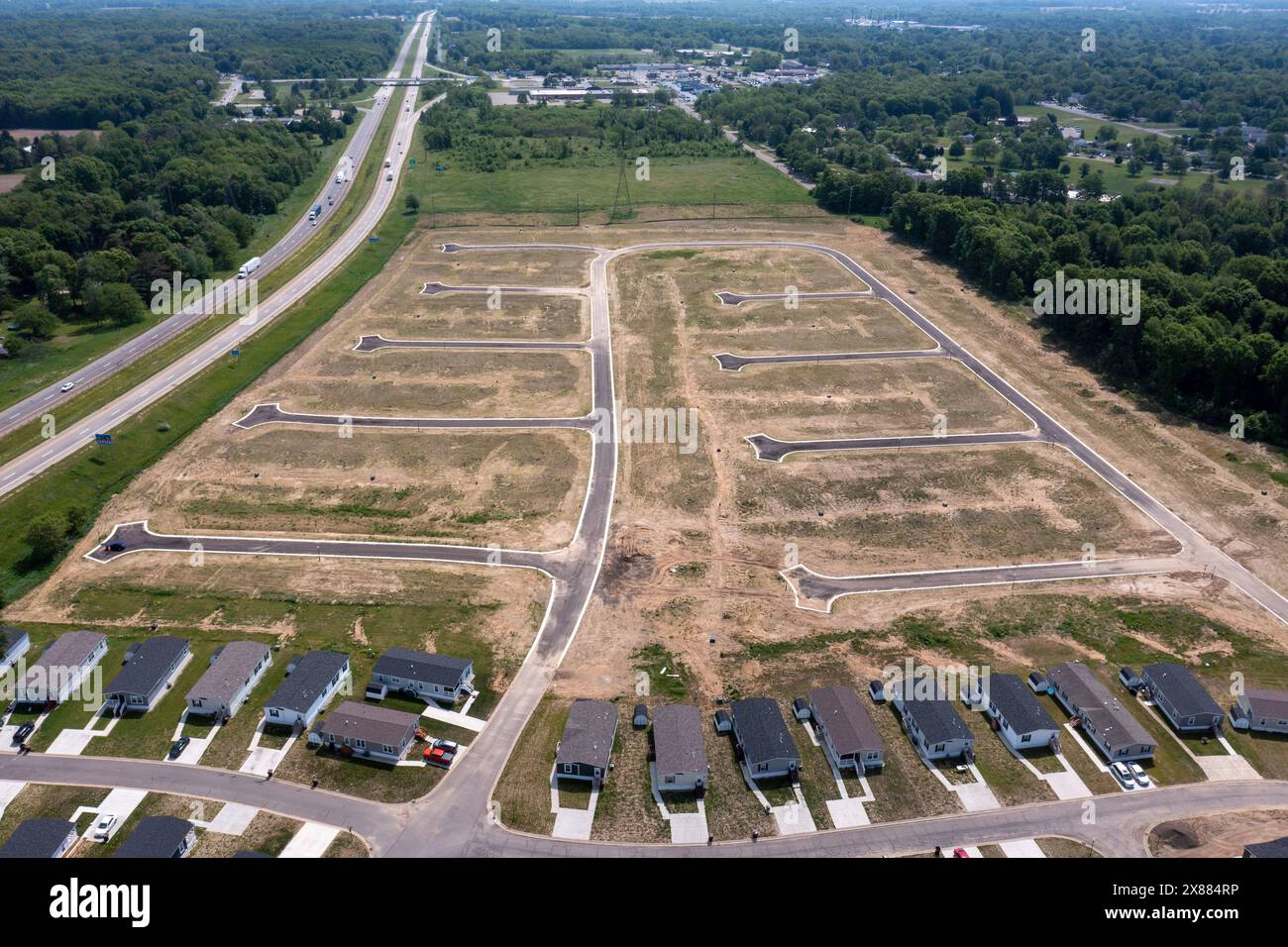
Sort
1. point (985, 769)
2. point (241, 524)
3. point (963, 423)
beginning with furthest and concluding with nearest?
point (963, 423) < point (241, 524) < point (985, 769)

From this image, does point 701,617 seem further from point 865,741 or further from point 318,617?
point 318,617

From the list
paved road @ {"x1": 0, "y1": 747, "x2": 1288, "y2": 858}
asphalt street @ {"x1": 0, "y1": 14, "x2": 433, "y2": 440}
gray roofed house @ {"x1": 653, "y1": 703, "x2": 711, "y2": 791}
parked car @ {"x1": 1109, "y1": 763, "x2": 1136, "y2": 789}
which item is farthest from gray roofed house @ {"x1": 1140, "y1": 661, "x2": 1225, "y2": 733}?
asphalt street @ {"x1": 0, "y1": 14, "x2": 433, "y2": 440}

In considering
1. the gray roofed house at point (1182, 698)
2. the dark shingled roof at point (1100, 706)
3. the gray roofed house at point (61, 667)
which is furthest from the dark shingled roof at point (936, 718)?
the gray roofed house at point (61, 667)

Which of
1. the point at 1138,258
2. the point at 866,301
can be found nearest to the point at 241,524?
the point at 866,301

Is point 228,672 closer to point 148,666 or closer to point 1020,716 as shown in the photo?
point 148,666

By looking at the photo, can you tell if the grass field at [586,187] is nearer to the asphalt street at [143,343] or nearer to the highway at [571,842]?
the asphalt street at [143,343]

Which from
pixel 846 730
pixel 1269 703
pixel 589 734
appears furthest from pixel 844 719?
pixel 1269 703
